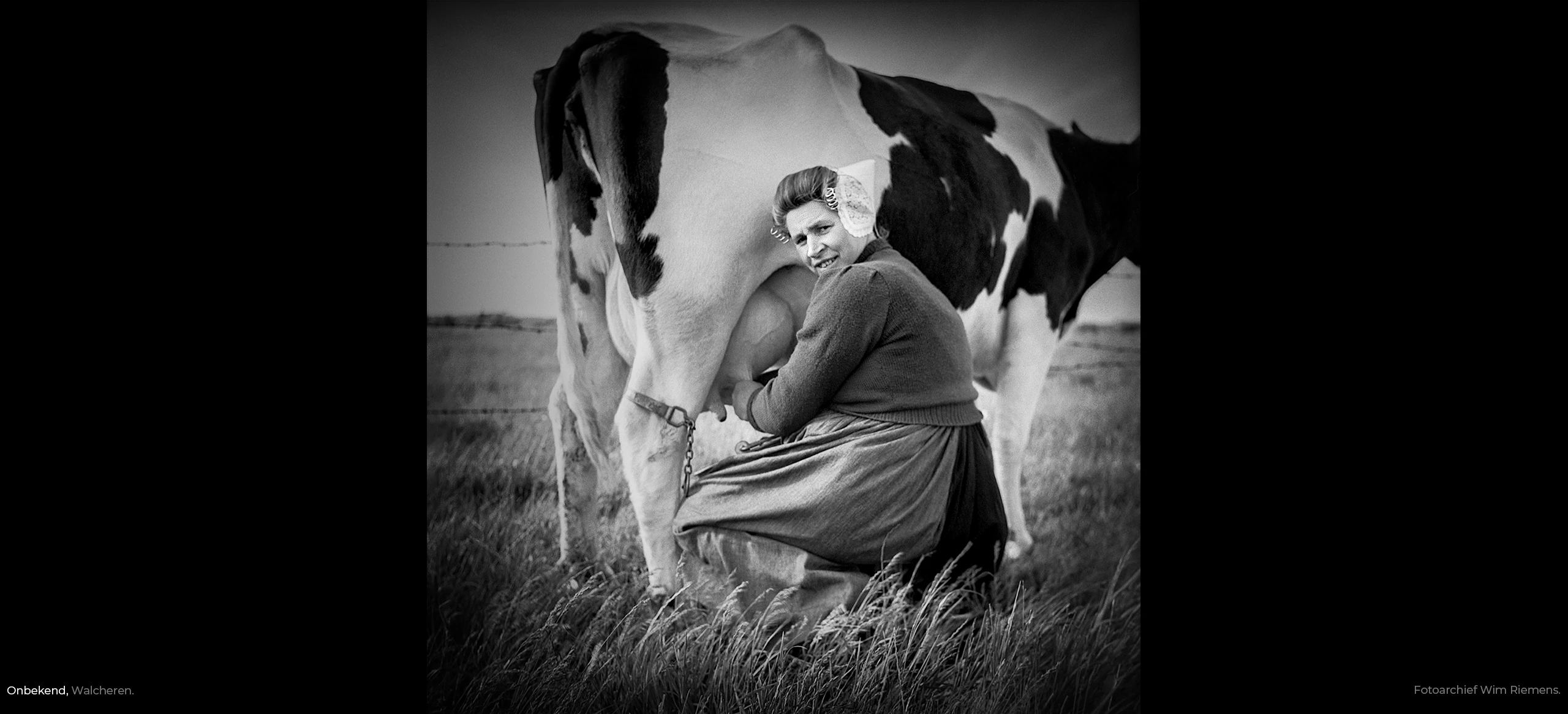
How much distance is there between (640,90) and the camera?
2.36 meters

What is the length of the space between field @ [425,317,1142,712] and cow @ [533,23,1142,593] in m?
0.07

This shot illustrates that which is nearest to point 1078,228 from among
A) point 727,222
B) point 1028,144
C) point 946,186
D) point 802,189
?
point 1028,144

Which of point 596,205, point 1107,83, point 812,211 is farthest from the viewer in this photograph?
point 1107,83

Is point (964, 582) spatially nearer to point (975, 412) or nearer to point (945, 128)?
point (975, 412)

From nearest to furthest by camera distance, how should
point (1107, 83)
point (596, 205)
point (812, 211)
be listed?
point (812, 211)
point (596, 205)
point (1107, 83)

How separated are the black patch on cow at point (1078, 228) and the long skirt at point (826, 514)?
524 mm

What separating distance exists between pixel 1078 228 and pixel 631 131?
122cm

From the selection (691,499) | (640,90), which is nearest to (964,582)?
(691,499)

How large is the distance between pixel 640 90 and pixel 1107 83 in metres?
1.23

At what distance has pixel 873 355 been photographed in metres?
2.26

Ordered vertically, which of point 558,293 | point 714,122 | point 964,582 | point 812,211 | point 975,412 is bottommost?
point 964,582

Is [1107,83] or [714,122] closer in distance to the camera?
[714,122]
